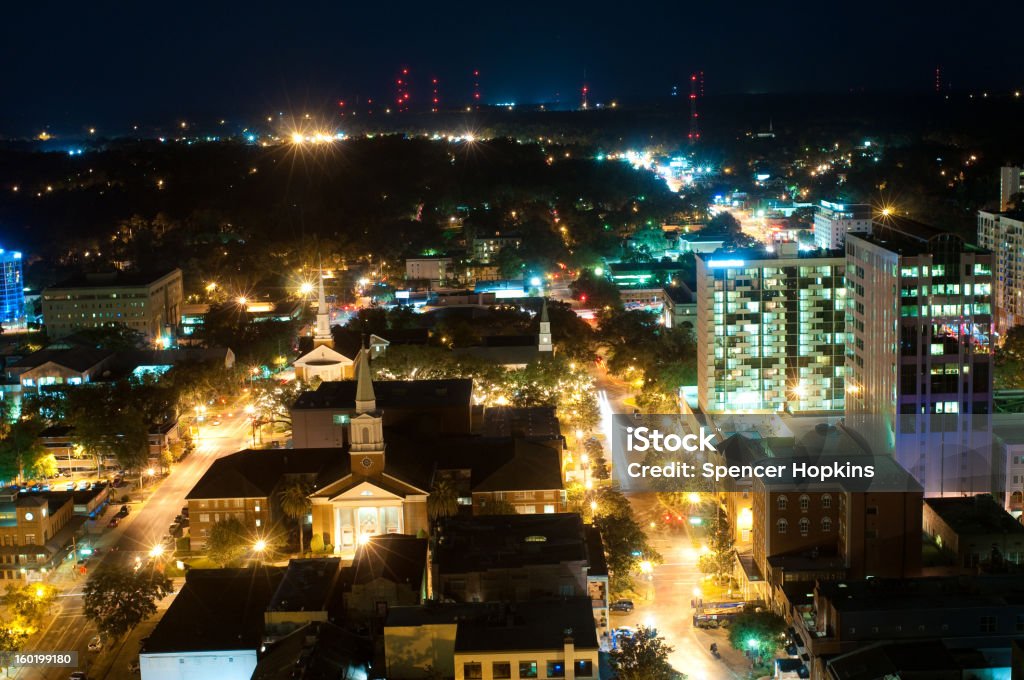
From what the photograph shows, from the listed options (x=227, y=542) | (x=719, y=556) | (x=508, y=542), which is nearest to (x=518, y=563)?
(x=508, y=542)

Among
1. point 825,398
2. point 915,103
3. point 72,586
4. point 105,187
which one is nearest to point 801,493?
point 825,398

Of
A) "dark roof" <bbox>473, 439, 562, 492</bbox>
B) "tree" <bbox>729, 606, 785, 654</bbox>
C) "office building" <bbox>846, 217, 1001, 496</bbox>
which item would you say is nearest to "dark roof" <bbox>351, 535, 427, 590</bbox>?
"dark roof" <bbox>473, 439, 562, 492</bbox>

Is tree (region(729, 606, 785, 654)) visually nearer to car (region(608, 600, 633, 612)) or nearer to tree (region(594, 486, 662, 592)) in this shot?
car (region(608, 600, 633, 612))

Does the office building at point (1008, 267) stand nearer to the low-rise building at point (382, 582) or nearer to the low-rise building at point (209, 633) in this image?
the low-rise building at point (382, 582)

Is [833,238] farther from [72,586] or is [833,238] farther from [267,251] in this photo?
[72,586]

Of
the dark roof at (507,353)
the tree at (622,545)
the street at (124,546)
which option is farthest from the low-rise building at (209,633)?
the dark roof at (507,353)

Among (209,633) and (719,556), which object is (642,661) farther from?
(209,633)
